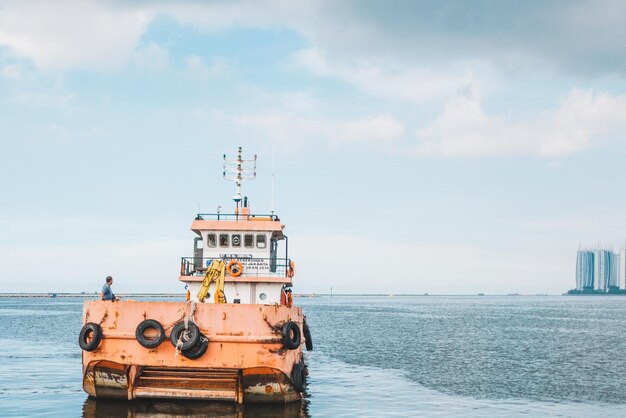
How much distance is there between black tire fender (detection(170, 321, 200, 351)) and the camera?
17234 mm

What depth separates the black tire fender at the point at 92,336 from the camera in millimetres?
17781

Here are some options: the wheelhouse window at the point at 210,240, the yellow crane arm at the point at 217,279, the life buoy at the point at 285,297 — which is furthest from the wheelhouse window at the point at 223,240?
the yellow crane arm at the point at 217,279

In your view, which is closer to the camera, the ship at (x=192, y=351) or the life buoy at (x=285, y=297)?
the ship at (x=192, y=351)

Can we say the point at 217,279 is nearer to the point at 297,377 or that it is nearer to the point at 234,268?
the point at 234,268

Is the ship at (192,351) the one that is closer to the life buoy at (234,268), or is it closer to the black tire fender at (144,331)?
the black tire fender at (144,331)

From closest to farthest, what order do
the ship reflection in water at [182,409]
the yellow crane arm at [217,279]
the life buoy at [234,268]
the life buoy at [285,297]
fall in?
the ship reflection in water at [182,409] → the yellow crane arm at [217,279] → the life buoy at [234,268] → the life buoy at [285,297]

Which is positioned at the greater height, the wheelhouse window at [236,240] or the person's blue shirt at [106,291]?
the wheelhouse window at [236,240]

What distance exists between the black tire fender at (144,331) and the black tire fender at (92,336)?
1.04 metres

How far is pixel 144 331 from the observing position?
58.1 ft

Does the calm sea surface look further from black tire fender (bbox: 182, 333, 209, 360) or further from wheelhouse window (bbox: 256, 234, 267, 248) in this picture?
wheelhouse window (bbox: 256, 234, 267, 248)

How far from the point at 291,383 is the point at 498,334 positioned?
40851mm

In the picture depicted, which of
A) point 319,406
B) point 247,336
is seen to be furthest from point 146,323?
point 319,406

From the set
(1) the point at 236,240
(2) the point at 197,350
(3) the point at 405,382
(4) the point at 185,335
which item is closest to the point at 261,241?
(1) the point at 236,240

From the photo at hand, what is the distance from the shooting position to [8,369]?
2770cm
